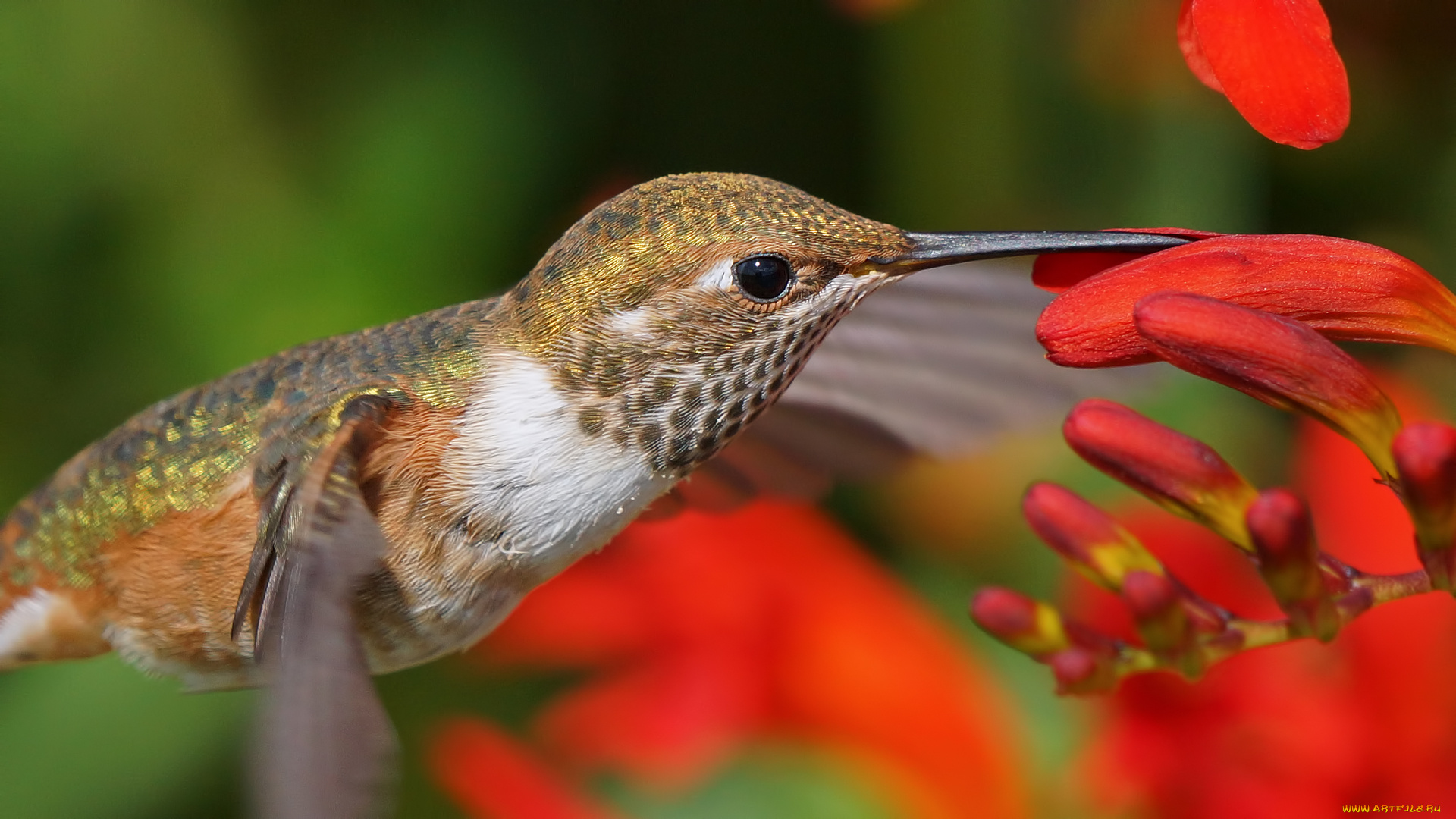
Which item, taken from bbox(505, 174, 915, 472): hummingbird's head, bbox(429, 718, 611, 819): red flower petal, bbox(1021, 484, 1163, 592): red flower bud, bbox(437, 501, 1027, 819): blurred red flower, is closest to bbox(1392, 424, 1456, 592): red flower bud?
bbox(1021, 484, 1163, 592): red flower bud

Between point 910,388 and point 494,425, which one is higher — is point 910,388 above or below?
below

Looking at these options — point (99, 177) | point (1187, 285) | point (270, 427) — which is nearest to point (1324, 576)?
point (1187, 285)

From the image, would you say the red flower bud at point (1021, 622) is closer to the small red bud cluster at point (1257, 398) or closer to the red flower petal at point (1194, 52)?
the small red bud cluster at point (1257, 398)

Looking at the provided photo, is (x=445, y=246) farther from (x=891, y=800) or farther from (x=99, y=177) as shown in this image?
(x=891, y=800)

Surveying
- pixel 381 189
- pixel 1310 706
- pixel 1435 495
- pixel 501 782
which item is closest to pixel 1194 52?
pixel 1435 495

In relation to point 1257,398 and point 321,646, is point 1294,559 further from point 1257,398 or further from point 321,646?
point 321,646

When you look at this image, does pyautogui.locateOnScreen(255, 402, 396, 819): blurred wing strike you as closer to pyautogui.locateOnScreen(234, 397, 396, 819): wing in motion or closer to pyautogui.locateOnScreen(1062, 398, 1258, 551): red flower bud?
pyautogui.locateOnScreen(234, 397, 396, 819): wing in motion
